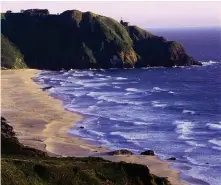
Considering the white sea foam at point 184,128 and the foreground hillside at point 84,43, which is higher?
the foreground hillside at point 84,43

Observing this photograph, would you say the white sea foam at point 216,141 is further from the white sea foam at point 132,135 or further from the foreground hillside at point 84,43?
the foreground hillside at point 84,43

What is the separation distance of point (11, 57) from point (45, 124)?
89394 millimetres

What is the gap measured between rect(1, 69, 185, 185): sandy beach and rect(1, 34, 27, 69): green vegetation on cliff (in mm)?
36401

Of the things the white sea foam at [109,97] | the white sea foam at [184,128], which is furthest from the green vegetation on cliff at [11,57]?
the white sea foam at [184,128]

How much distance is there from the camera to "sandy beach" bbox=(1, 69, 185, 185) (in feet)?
160

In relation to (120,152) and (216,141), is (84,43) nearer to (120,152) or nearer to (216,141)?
(216,141)

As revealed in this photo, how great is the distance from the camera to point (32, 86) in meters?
110

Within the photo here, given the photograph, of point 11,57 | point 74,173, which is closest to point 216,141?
point 74,173

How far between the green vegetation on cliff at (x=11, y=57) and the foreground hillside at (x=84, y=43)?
2.59 metres

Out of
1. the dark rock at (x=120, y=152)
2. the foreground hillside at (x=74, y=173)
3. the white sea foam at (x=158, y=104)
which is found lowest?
the white sea foam at (x=158, y=104)

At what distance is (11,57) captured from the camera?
6004 inches

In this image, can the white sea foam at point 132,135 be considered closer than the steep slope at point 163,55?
Yes

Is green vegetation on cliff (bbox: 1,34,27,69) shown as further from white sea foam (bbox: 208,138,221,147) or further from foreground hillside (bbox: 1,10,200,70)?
white sea foam (bbox: 208,138,221,147)

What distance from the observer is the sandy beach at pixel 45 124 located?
48.8m
